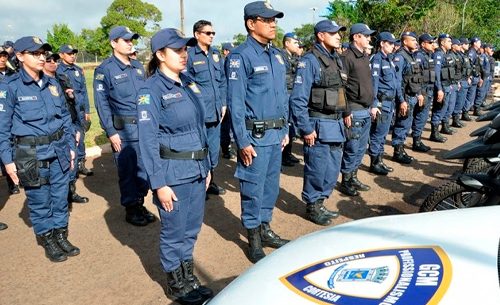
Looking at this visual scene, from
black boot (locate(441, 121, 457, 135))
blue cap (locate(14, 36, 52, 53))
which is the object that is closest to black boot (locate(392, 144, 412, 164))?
black boot (locate(441, 121, 457, 135))

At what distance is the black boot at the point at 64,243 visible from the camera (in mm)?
3637

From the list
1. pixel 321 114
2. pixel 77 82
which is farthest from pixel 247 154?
pixel 77 82

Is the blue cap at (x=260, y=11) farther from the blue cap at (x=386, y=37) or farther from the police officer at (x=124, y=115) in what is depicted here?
the blue cap at (x=386, y=37)

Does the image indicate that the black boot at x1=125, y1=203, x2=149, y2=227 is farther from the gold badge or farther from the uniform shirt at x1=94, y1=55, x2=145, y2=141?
the gold badge

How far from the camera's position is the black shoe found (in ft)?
13.8

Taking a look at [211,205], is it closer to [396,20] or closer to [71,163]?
[71,163]

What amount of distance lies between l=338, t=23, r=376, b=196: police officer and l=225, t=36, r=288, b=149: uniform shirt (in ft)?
4.85

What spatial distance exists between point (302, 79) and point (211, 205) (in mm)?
1900

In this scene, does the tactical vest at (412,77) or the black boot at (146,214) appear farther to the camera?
the tactical vest at (412,77)

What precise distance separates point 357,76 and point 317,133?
3.75 feet

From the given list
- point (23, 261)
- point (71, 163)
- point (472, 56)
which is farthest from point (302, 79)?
point (472, 56)

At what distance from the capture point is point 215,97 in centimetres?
542

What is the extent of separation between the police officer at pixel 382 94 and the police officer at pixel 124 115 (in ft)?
10.7

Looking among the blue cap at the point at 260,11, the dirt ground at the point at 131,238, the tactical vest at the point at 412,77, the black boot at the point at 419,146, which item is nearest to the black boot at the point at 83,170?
the dirt ground at the point at 131,238
